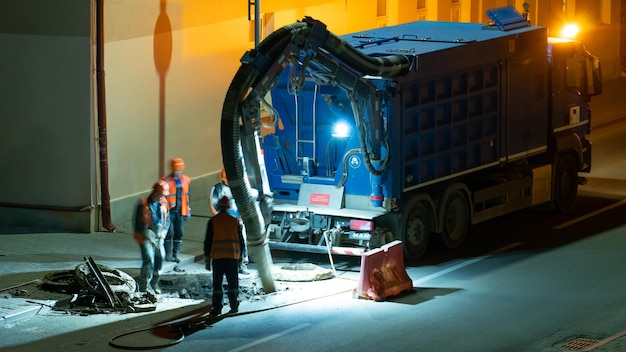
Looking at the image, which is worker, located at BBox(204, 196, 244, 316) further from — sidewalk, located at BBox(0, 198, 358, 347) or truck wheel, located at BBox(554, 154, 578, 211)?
truck wheel, located at BBox(554, 154, 578, 211)

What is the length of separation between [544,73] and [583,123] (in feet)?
6.64

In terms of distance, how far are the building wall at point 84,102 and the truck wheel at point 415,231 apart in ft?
16.4

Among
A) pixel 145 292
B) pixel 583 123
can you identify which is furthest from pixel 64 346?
pixel 583 123

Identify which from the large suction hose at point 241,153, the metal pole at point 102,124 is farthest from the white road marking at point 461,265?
the metal pole at point 102,124

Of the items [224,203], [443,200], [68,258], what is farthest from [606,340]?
[68,258]

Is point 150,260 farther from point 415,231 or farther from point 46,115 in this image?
point 46,115

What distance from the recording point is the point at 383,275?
15.8 metres

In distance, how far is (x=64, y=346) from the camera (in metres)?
13.6

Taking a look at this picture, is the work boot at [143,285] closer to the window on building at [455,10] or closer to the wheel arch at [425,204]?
the wheel arch at [425,204]

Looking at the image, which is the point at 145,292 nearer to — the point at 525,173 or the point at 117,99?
the point at 117,99

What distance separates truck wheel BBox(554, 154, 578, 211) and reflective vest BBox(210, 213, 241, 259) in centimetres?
862

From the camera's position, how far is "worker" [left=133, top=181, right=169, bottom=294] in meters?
15.7

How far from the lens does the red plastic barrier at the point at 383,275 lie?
1553 cm

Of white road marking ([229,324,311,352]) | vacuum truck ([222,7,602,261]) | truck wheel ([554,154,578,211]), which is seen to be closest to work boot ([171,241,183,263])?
vacuum truck ([222,7,602,261])
